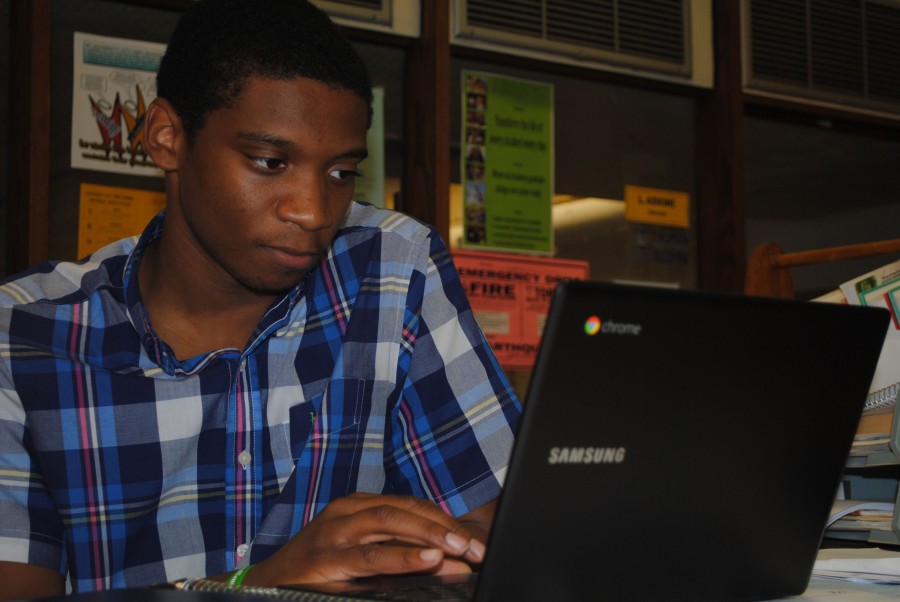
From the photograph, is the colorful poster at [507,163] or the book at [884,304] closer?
the book at [884,304]

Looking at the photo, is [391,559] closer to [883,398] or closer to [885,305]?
[883,398]

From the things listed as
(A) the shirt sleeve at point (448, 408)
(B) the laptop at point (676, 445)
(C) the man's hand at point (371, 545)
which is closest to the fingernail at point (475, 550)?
(C) the man's hand at point (371, 545)

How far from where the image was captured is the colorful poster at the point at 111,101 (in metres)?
2.27

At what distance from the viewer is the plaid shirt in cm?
116

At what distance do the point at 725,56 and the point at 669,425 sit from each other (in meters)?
2.63

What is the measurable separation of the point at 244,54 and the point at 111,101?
1.24m

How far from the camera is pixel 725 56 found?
10.0 feet

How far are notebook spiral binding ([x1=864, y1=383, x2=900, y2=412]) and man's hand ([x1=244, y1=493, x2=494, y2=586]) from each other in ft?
2.01

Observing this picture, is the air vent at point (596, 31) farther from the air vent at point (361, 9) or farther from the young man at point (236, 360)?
the young man at point (236, 360)

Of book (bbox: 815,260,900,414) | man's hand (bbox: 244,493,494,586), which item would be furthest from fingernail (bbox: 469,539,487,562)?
book (bbox: 815,260,900,414)

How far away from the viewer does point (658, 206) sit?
10.0 feet

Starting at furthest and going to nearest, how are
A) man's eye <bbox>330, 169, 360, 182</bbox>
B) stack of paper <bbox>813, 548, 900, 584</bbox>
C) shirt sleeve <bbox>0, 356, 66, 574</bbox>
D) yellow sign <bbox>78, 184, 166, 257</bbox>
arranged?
yellow sign <bbox>78, 184, 166, 257</bbox> < man's eye <bbox>330, 169, 360, 182</bbox> < shirt sleeve <bbox>0, 356, 66, 574</bbox> < stack of paper <bbox>813, 548, 900, 584</bbox>

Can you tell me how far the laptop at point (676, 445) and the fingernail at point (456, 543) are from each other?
95 millimetres

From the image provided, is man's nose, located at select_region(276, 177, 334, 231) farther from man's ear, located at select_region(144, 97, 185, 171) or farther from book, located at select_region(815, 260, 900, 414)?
book, located at select_region(815, 260, 900, 414)
